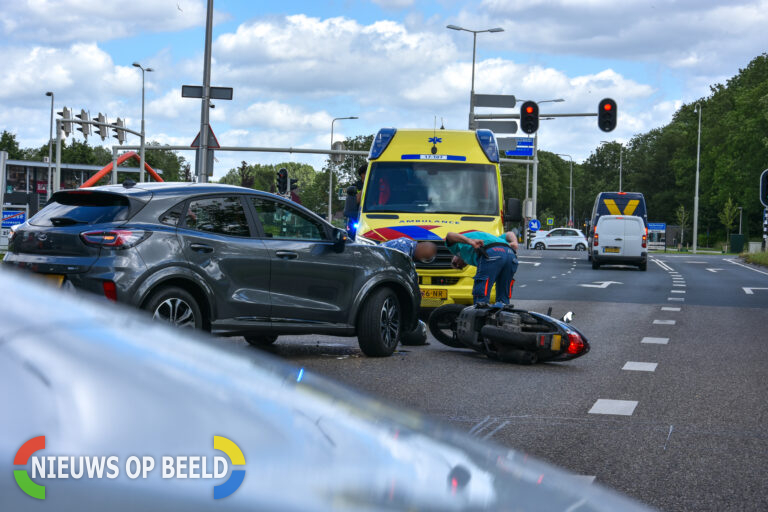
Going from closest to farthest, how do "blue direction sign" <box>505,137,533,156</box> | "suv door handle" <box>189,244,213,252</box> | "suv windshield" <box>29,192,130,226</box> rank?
"suv windshield" <box>29,192,130,226</box>
"suv door handle" <box>189,244,213,252</box>
"blue direction sign" <box>505,137,533,156</box>

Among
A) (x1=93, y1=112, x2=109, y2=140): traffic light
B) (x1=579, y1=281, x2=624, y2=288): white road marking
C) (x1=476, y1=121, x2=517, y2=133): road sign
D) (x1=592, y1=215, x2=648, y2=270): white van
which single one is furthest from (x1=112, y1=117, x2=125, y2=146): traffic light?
(x1=579, y1=281, x2=624, y2=288): white road marking

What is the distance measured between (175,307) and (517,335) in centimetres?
321

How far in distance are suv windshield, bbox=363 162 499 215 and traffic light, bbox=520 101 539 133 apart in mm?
15899

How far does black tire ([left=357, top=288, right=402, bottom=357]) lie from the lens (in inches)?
393

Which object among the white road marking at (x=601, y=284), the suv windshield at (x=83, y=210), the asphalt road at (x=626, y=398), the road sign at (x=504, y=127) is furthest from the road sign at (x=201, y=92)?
the road sign at (x=504, y=127)

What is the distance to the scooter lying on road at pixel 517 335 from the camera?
9.53m

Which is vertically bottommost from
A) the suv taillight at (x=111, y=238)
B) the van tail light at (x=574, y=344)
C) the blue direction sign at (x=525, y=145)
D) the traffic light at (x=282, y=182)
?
the van tail light at (x=574, y=344)

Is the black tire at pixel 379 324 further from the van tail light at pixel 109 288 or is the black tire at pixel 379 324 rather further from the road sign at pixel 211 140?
the road sign at pixel 211 140

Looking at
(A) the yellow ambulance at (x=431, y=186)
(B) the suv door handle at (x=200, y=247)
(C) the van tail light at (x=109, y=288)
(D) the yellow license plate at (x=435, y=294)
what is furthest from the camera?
(A) the yellow ambulance at (x=431, y=186)

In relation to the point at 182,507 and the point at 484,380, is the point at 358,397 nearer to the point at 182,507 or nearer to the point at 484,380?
the point at 182,507

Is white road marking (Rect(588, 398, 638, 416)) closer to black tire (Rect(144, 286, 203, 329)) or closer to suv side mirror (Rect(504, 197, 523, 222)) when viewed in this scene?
black tire (Rect(144, 286, 203, 329))

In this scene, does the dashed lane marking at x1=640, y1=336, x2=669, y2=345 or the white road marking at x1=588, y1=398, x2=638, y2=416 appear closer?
the white road marking at x1=588, y1=398, x2=638, y2=416

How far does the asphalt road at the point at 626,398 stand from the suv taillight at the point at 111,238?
2043 mm

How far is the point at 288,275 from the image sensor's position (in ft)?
30.8
